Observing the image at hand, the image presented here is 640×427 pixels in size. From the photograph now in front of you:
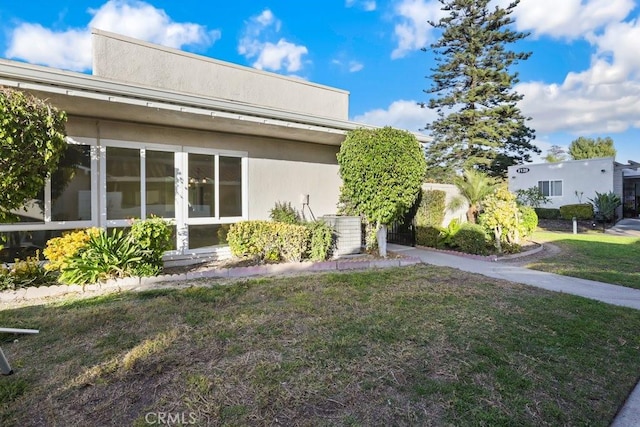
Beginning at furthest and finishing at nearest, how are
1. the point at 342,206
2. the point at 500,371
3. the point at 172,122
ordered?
the point at 342,206 → the point at 172,122 → the point at 500,371

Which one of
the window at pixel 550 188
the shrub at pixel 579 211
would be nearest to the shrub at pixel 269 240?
the shrub at pixel 579 211

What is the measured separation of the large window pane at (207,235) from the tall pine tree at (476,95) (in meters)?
27.4

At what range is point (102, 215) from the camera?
751 centimetres

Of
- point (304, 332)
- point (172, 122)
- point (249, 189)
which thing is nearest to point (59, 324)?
point (304, 332)

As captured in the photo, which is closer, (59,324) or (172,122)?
(59,324)

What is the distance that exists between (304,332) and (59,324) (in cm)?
311

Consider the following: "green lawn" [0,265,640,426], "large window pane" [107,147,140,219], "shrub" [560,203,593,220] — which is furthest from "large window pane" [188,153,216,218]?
"shrub" [560,203,593,220]

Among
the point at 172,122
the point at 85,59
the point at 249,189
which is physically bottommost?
the point at 249,189

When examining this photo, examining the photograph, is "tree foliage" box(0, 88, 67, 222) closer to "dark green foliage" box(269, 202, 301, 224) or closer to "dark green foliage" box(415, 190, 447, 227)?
"dark green foliage" box(269, 202, 301, 224)

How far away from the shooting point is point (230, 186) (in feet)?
30.1

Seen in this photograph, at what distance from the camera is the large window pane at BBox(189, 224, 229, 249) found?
863 centimetres

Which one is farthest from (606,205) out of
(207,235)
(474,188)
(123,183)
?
(123,183)

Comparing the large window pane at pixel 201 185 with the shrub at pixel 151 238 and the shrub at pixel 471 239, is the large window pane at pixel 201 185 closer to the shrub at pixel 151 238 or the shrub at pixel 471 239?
the shrub at pixel 151 238

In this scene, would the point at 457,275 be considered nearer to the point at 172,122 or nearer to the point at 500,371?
the point at 500,371
